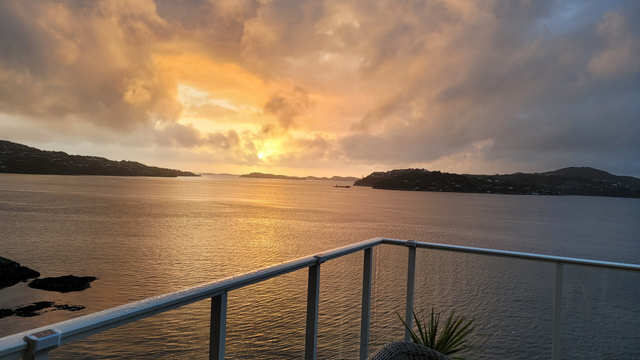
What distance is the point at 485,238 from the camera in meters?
38.9

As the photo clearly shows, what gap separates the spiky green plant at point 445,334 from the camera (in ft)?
8.58

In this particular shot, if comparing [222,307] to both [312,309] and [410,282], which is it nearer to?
[312,309]

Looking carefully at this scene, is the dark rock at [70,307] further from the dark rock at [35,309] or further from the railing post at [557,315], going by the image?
the railing post at [557,315]

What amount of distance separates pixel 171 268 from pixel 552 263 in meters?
25.8

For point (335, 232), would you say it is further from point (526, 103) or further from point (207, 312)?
point (526, 103)

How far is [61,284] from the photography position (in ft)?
61.7

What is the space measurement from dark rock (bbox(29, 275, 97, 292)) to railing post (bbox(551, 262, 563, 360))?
72.9 feet

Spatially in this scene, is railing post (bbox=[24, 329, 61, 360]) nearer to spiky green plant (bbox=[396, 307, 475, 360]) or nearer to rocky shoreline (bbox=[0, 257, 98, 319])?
spiky green plant (bbox=[396, 307, 475, 360])

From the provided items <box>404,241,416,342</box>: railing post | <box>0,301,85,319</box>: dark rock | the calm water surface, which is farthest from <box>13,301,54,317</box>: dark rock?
<box>404,241,416,342</box>: railing post

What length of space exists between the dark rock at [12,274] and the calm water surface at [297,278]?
799 millimetres

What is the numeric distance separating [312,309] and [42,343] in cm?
132

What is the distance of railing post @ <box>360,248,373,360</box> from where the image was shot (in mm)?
2451

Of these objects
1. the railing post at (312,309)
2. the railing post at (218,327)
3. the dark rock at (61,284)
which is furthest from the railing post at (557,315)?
the dark rock at (61,284)

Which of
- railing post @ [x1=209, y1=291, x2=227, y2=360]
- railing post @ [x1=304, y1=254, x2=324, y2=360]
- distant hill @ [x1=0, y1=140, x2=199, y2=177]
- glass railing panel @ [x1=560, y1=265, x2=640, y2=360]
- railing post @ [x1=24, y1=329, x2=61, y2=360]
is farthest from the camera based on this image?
distant hill @ [x1=0, y1=140, x2=199, y2=177]
